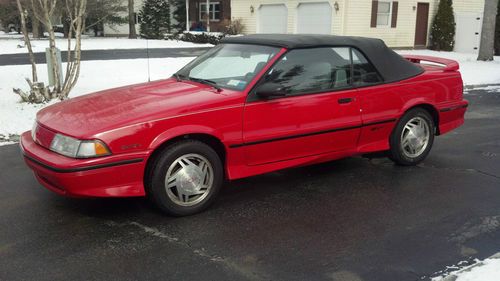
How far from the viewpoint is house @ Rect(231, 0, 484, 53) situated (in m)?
23.2

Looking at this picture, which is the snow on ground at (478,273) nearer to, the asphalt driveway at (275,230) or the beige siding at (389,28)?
the asphalt driveway at (275,230)

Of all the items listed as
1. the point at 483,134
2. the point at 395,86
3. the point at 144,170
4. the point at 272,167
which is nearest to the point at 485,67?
the point at 483,134

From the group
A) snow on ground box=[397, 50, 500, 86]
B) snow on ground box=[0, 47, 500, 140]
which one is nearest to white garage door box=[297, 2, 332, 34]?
snow on ground box=[397, 50, 500, 86]

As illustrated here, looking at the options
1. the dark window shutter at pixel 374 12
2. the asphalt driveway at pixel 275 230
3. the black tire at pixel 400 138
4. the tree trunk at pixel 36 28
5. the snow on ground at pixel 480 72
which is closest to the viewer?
the asphalt driveway at pixel 275 230

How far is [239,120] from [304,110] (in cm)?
70

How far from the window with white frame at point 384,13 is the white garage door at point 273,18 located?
15.4 ft

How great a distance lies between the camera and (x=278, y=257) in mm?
3559

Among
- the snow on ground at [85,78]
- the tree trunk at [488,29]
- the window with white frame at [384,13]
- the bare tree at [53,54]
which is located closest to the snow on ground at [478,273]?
the snow on ground at [85,78]

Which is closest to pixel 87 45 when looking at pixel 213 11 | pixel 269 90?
pixel 213 11

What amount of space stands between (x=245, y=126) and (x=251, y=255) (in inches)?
48.9

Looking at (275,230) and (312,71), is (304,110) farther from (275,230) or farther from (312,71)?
(275,230)

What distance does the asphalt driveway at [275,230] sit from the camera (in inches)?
134

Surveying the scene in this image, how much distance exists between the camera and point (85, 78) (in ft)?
40.8

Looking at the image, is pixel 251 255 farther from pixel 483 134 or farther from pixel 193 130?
pixel 483 134
